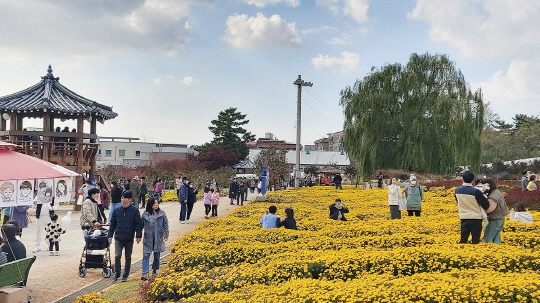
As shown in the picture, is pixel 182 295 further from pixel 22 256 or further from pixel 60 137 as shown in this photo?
pixel 60 137

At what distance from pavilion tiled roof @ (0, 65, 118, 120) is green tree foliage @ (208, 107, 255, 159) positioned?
120 ft

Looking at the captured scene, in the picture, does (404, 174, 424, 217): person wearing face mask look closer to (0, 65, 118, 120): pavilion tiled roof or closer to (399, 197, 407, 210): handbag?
(399, 197, 407, 210): handbag

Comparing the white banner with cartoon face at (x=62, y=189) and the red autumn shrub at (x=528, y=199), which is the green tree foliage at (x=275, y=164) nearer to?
the red autumn shrub at (x=528, y=199)

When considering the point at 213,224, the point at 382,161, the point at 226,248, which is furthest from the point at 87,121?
the point at 226,248

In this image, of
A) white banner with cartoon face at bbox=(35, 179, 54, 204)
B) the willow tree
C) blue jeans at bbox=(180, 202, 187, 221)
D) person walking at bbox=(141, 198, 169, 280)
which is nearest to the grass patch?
person walking at bbox=(141, 198, 169, 280)

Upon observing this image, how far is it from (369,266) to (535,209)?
446 inches

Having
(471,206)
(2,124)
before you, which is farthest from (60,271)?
(2,124)

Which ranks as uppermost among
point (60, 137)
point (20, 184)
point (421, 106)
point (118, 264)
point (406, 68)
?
point (406, 68)

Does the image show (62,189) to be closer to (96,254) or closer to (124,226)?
(96,254)

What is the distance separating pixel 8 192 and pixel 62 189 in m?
2.15

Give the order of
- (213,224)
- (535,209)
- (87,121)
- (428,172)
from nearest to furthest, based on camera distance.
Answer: (213,224), (535,209), (87,121), (428,172)

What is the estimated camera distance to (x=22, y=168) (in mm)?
7172

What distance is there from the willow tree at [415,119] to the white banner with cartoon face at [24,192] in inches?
952

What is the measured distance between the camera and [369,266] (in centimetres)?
692
